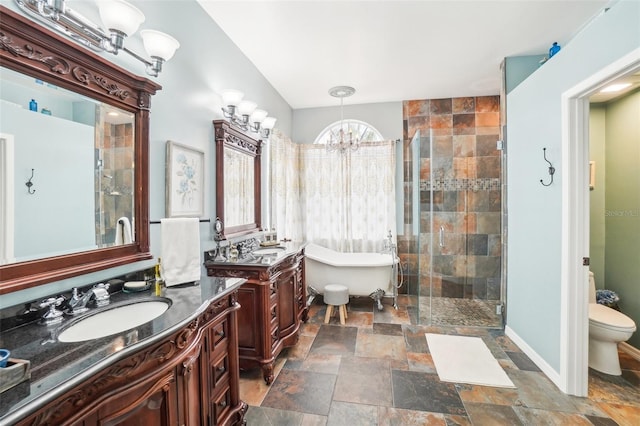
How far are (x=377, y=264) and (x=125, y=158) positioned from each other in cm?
267

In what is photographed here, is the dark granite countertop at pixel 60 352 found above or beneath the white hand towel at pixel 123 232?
beneath

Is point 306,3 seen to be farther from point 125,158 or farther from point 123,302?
point 123,302

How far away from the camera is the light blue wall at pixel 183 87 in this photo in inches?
57.9

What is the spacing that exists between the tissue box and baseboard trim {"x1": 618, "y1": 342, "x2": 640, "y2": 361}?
379 centimetres

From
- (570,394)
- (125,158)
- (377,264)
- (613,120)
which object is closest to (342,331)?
(377,264)

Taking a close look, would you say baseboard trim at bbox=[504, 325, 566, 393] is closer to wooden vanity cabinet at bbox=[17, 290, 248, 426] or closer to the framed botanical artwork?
wooden vanity cabinet at bbox=[17, 290, 248, 426]

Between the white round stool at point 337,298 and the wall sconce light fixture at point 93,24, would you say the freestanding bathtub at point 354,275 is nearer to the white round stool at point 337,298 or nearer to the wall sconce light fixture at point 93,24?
the white round stool at point 337,298

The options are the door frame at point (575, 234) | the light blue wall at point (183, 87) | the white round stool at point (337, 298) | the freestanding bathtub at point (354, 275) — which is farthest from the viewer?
the freestanding bathtub at point (354, 275)

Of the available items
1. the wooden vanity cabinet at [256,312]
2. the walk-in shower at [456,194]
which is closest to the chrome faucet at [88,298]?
the wooden vanity cabinet at [256,312]

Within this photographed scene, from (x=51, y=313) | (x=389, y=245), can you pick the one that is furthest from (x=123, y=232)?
(x=389, y=245)

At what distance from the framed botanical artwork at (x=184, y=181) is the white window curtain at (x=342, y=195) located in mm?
1877

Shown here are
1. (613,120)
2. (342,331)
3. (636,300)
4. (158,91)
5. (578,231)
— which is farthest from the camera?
(342,331)

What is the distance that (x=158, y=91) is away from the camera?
5.63ft

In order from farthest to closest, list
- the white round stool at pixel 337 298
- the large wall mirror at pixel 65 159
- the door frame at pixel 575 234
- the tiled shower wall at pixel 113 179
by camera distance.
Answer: the white round stool at pixel 337 298
the door frame at pixel 575 234
the tiled shower wall at pixel 113 179
the large wall mirror at pixel 65 159
